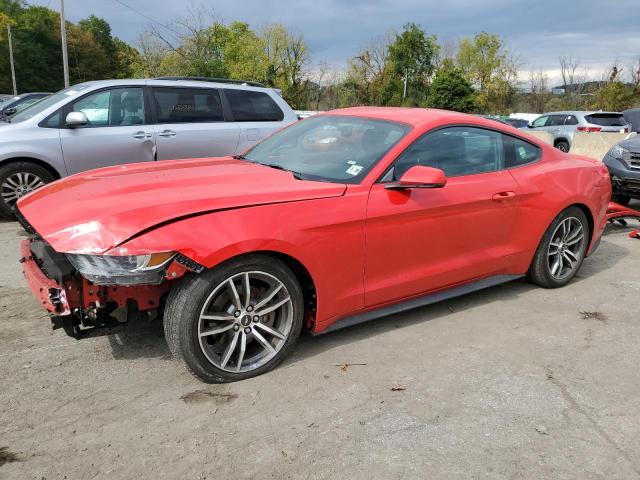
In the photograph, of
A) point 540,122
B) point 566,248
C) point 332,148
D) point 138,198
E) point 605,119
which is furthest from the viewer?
point 540,122

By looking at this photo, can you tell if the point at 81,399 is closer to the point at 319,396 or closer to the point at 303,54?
the point at 319,396

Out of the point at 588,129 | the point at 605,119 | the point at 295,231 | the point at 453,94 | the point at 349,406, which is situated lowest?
the point at 349,406

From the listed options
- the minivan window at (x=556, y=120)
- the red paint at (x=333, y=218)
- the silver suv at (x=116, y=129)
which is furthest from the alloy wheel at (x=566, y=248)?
the minivan window at (x=556, y=120)

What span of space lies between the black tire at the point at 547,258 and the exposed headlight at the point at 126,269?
321 cm

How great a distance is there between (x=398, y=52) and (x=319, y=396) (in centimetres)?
5094

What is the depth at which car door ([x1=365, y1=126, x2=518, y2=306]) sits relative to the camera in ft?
11.1

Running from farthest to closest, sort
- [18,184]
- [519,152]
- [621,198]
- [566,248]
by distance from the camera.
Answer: [621,198] → [18,184] → [566,248] → [519,152]

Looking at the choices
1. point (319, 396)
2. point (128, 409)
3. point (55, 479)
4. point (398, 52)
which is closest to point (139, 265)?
point (128, 409)

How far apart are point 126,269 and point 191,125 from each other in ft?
16.3

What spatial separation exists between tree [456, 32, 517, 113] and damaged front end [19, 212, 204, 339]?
54.7 meters

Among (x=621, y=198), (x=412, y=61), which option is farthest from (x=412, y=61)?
(x=621, y=198)

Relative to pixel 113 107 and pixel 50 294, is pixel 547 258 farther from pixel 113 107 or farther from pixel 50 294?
pixel 113 107

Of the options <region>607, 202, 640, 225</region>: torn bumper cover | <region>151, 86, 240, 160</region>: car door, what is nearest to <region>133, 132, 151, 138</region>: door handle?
<region>151, 86, 240, 160</region>: car door

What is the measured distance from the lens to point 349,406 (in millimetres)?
2795
